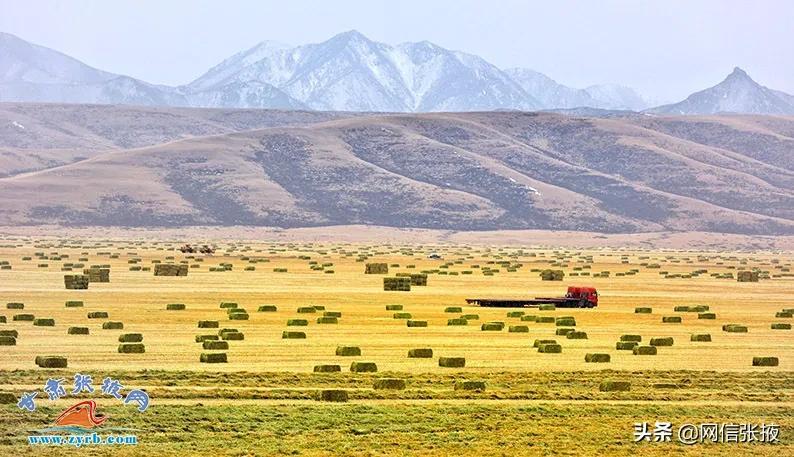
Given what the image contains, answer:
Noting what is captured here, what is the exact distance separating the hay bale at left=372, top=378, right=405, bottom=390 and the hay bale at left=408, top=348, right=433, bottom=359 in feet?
24.5

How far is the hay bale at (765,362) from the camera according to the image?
4700cm

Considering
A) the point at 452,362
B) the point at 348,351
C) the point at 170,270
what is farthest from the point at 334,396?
the point at 170,270

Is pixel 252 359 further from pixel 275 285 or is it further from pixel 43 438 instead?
pixel 275 285

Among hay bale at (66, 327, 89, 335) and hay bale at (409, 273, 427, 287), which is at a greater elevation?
hay bale at (409, 273, 427, 287)

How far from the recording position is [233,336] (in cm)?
5156

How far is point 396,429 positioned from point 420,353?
1309cm

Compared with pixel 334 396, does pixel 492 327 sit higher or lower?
higher

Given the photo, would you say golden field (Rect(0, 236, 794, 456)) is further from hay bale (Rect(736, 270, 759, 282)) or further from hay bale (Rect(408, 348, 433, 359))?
Answer: hay bale (Rect(736, 270, 759, 282))

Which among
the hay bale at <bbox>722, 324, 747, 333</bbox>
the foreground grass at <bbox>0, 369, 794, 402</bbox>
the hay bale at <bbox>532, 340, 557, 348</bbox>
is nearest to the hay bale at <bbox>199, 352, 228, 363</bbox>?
the foreground grass at <bbox>0, 369, 794, 402</bbox>

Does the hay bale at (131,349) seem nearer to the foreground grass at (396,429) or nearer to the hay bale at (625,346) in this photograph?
the foreground grass at (396,429)

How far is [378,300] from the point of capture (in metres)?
76.3

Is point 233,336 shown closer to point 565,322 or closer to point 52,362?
point 52,362

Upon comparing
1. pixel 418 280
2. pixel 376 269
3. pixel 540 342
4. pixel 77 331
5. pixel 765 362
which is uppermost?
pixel 376 269

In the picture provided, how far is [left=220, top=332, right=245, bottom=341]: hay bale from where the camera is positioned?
51.2m
